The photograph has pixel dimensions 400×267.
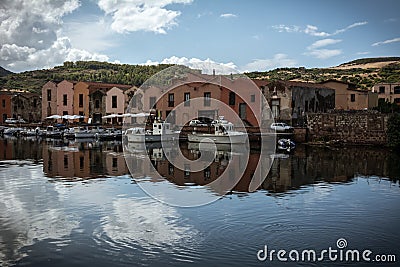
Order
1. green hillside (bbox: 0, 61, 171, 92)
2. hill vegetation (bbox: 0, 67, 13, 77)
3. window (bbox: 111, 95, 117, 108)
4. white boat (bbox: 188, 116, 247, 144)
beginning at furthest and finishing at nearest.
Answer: hill vegetation (bbox: 0, 67, 13, 77) < green hillside (bbox: 0, 61, 171, 92) < window (bbox: 111, 95, 117, 108) < white boat (bbox: 188, 116, 247, 144)

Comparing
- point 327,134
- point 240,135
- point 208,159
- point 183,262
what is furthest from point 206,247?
point 327,134

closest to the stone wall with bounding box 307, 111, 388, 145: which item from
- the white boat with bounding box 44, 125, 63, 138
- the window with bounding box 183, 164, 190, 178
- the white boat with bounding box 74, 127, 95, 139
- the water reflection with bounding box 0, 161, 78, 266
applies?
the window with bounding box 183, 164, 190, 178

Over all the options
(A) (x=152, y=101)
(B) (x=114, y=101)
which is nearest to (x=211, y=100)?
(A) (x=152, y=101)

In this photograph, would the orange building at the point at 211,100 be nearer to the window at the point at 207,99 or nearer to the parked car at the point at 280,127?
the window at the point at 207,99

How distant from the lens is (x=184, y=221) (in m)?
10.8

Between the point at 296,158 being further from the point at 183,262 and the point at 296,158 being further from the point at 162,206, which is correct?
the point at 183,262

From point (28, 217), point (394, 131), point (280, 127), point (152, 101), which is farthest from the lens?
point (152, 101)

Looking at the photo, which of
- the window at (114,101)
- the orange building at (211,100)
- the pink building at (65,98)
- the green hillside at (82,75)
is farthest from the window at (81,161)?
the green hillside at (82,75)

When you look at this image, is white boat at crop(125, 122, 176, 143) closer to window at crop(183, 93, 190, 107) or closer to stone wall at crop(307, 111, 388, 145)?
window at crop(183, 93, 190, 107)

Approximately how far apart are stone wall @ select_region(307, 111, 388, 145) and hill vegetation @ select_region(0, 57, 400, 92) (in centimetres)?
2703

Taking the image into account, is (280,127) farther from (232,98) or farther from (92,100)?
(92,100)

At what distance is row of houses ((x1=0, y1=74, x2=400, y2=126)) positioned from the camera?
39.1 m

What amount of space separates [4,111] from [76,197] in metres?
51.7

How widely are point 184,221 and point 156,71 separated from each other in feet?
274
